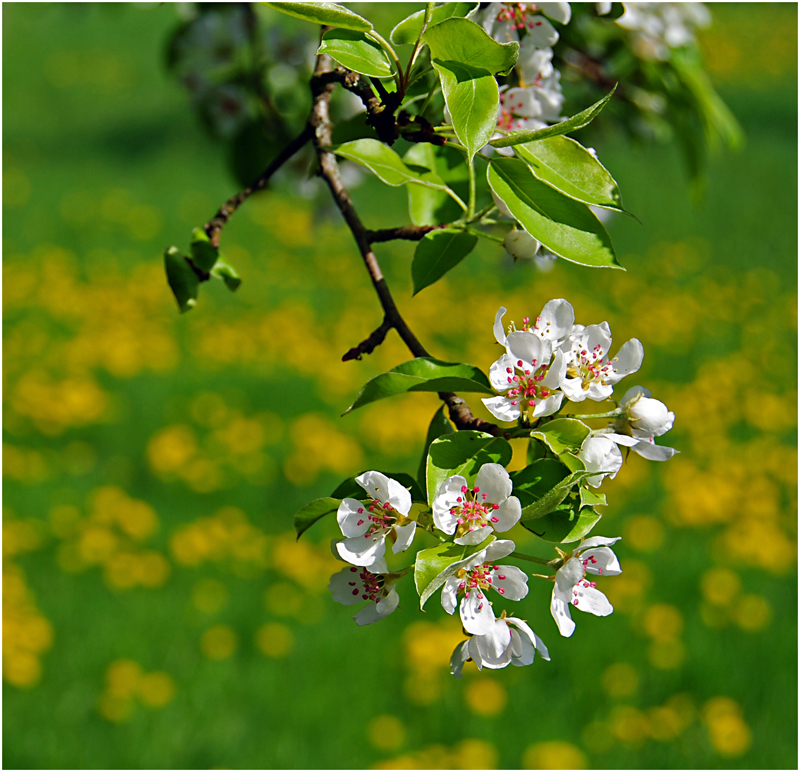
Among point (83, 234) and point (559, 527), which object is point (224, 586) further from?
point (83, 234)

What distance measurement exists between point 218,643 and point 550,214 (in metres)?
2.14

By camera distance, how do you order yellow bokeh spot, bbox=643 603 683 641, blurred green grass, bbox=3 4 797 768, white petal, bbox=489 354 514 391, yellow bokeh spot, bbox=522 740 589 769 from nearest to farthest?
white petal, bbox=489 354 514 391, yellow bokeh spot, bbox=522 740 589 769, blurred green grass, bbox=3 4 797 768, yellow bokeh spot, bbox=643 603 683 641

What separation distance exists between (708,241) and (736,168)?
46.5 inches

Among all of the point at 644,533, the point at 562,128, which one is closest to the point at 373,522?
the point at 562,128

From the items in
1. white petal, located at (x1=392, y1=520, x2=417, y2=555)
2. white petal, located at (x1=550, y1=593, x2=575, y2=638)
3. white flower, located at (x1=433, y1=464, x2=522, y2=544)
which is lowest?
white petal, located at (x1=550, y1=593, x2=575, y2=638)

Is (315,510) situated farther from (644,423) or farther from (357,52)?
(357,52)

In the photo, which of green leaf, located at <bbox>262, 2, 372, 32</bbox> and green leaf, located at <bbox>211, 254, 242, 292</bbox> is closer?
green leaf, located at <bbox>262, 2, 372, 32</bbox>

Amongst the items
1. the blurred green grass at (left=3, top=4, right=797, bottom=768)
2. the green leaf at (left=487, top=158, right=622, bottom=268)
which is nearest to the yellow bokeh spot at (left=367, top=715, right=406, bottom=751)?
the blurred green grass at (left=3, top=4, right=797, bottom=768)

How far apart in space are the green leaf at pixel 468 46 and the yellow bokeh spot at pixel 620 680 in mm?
2118

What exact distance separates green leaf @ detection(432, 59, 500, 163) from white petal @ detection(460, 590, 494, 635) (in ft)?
1.33

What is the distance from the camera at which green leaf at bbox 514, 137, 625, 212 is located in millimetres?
812

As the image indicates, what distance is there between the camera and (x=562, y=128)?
2.39 ft

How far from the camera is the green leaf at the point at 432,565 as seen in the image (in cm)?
67

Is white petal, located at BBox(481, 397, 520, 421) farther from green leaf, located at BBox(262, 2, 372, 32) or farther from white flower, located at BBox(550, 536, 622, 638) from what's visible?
green leaf, located at BBox(262, 2, 372, 32)
